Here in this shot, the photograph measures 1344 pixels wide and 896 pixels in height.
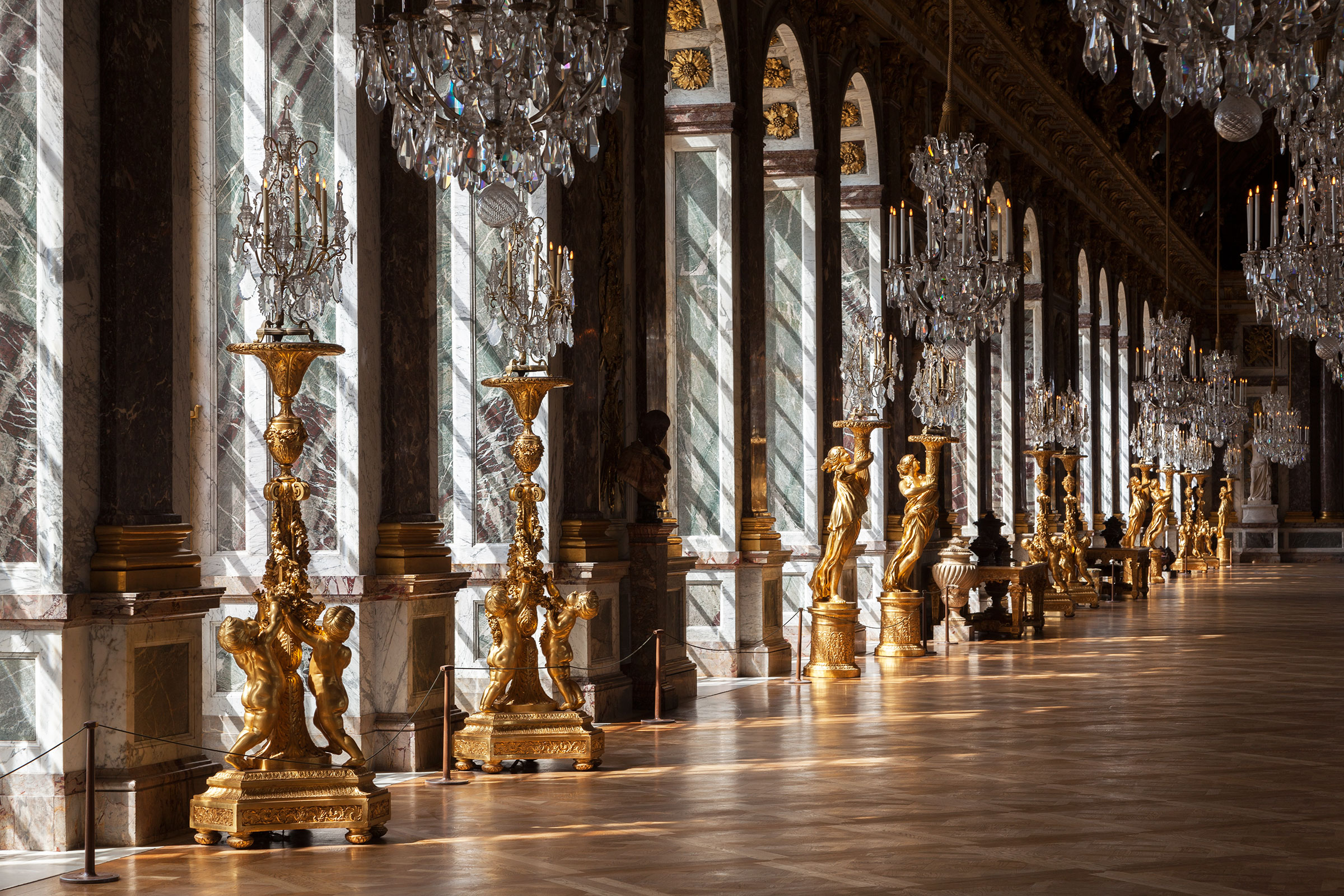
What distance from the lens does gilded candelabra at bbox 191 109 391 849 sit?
6.39 m

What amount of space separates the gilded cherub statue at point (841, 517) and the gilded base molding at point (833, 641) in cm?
11

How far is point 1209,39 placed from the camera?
232 inches

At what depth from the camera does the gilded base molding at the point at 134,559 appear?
6.41 m

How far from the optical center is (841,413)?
15680 mm

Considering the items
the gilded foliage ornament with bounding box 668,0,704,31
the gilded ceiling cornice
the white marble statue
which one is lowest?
the white marble statue

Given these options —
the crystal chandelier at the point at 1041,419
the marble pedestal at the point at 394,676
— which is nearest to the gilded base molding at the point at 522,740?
the marble pedestal at the point at 394,676

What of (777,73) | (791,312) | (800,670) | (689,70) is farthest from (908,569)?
(689,70)

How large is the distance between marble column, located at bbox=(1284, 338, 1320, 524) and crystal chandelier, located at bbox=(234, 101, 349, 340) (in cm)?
3734

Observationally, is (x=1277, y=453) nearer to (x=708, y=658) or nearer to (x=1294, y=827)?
(x=708, y=658)

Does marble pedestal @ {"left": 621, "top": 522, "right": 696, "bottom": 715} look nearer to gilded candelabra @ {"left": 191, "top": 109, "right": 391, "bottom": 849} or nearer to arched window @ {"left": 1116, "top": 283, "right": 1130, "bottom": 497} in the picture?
gilded candelabra @ {"left": 191, "top": 109, "right": 391, "bottom": 849}

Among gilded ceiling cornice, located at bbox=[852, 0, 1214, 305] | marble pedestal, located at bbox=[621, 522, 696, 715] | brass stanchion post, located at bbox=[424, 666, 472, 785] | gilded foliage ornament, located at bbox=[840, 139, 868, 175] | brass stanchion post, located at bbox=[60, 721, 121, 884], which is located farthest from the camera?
gilded ceiling cornice, located at bbox=[852, 0, 1214, 305]

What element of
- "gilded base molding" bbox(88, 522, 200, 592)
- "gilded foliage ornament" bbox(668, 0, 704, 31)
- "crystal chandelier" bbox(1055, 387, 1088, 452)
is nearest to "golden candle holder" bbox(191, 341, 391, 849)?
"gilded base molding" bbox(88, 522, 200, 592)

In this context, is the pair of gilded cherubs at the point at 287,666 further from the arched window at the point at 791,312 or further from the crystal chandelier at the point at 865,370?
the arched window at the point at 791,312

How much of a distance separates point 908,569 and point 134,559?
31.3ft
